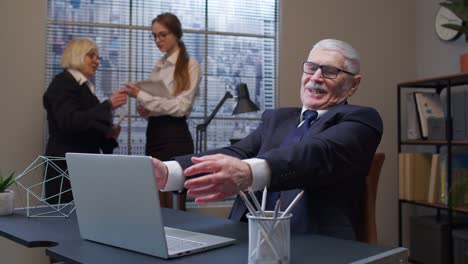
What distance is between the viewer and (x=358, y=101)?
4238mm

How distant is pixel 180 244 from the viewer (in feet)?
3.75

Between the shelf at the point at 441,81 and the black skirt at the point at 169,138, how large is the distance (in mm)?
1800

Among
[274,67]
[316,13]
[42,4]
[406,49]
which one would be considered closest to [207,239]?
[42,4]

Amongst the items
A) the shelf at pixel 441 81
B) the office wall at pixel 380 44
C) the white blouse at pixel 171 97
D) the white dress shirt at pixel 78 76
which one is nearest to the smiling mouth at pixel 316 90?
the white blouse at pixel 171 97

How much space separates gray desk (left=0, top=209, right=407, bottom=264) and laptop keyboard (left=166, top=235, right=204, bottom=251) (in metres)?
0.04

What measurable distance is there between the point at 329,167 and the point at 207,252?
44 centimetres

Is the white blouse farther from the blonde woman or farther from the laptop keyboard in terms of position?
the laptop keyboard

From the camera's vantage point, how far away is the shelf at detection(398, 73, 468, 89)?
3.42m

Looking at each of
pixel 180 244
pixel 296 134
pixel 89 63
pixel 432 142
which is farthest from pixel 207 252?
pixel 432 142

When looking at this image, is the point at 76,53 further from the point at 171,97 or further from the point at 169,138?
the point at 169,138

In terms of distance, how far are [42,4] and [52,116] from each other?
0.85 m

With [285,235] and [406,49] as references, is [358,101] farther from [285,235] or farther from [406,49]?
[285,235]

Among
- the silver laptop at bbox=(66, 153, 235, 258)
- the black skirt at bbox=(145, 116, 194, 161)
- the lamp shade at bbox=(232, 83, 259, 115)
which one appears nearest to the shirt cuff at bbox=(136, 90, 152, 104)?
the black skirt at bbox=(145, 116, 194, 161)

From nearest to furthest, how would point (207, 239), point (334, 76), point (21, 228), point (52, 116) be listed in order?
point (207, 239) → point (21, 228) → point (334, 76) → point (52, 116)
